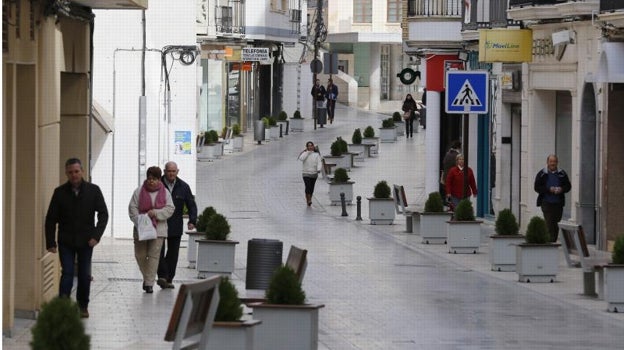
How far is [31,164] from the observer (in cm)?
1873

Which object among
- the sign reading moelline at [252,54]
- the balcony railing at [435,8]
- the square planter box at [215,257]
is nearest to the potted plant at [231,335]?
the square planter box at [215,257]

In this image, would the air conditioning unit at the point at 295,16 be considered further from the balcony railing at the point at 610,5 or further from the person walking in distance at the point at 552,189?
the balcony railing at the point at 610,5

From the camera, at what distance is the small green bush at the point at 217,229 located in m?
24.5

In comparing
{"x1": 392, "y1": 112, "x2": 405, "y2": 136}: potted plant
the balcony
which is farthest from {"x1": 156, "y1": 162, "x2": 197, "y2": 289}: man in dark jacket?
{"x1": 392, "y1": 112, "x2": 405, "y2": 136}: potted plant

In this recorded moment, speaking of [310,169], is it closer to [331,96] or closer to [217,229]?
[217,229]

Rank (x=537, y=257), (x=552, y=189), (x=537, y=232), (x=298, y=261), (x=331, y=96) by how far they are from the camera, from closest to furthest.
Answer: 1. (x=298, y=261)
2. (x=537, y=232)
3. (x=537, y=257)
4. (x=552, y=189)
5. (x=331, y=96)

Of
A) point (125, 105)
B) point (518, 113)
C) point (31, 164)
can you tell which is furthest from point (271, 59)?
point (31, 164)

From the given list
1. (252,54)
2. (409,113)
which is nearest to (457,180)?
(252,54)

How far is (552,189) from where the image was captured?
92.6 ft

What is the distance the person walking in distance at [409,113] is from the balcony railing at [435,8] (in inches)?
959

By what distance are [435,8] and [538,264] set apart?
654 inches

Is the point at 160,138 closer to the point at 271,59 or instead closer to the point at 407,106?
the point at 407,106

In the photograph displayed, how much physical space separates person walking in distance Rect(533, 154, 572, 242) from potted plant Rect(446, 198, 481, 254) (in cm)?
126

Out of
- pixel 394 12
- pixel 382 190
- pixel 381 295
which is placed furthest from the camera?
pixel 394 12
